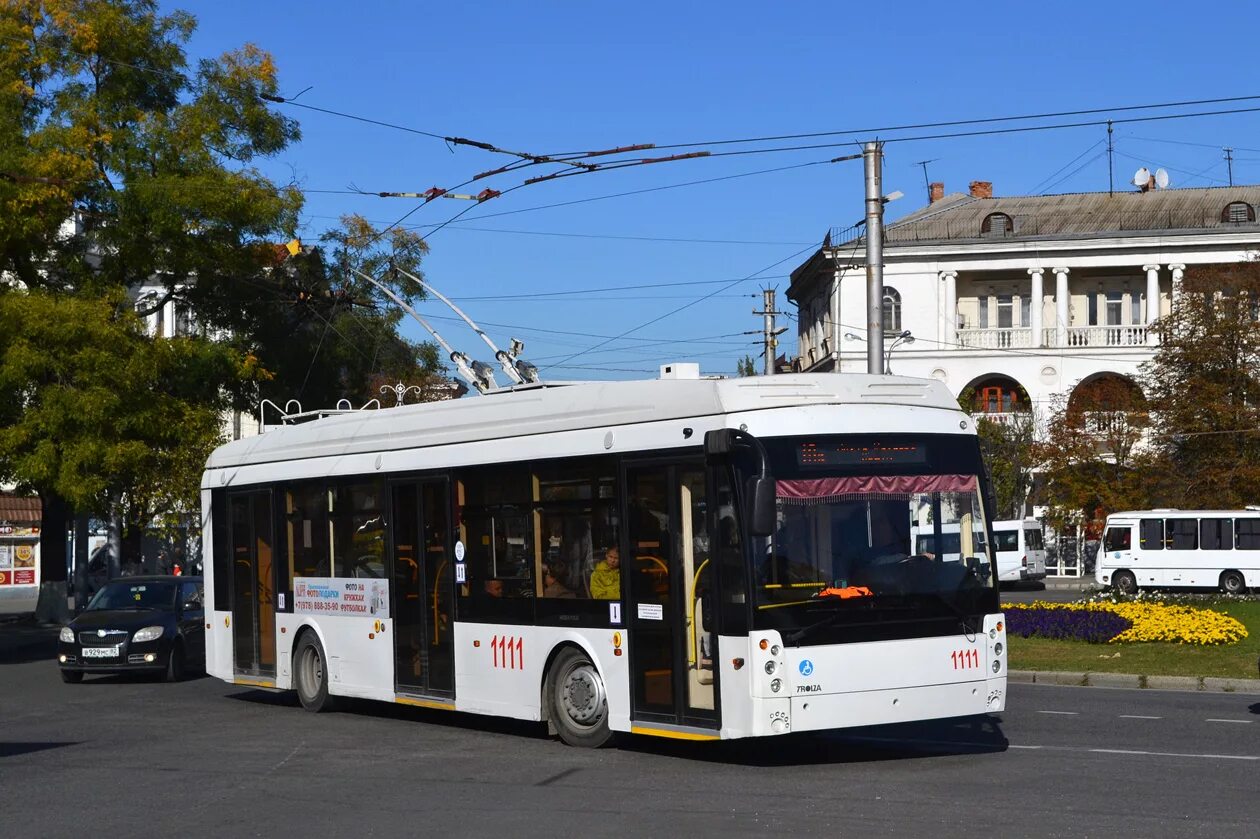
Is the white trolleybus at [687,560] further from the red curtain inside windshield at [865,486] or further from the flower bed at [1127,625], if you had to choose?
the flower bed at [1127,625]

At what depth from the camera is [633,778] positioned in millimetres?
11805

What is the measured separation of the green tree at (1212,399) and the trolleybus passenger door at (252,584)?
1561 inches

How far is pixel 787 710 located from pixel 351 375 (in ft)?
94.5

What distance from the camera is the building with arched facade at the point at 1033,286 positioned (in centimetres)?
6912

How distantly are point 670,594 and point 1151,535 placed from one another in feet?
132

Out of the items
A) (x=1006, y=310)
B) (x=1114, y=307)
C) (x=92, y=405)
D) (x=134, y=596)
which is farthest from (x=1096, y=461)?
(x=134, y=596)

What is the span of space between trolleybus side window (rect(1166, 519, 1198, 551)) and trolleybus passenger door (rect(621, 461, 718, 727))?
130 feet

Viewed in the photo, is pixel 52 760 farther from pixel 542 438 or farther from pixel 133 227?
pixel 133 227

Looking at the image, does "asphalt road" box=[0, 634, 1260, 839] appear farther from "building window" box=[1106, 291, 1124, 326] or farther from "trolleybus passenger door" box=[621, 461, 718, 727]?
"building window" box=[1106, 291, 1124, 326]

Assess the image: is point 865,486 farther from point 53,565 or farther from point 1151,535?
point 1151,535

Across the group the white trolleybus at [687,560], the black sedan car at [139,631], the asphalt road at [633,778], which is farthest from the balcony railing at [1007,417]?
the white trolleybus at [687,560]

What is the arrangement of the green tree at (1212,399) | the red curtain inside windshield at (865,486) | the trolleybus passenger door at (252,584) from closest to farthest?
1. the red curtain inside windshield at (865,486)
2. the trolleybus passenger door at (252,584)
3. the green tree at (1212,399)

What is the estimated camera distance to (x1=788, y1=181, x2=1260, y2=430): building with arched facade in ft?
227

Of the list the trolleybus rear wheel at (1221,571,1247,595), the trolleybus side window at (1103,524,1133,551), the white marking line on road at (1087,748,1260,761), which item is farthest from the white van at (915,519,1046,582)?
the white marking line on road at (1087,748,1260,761)
